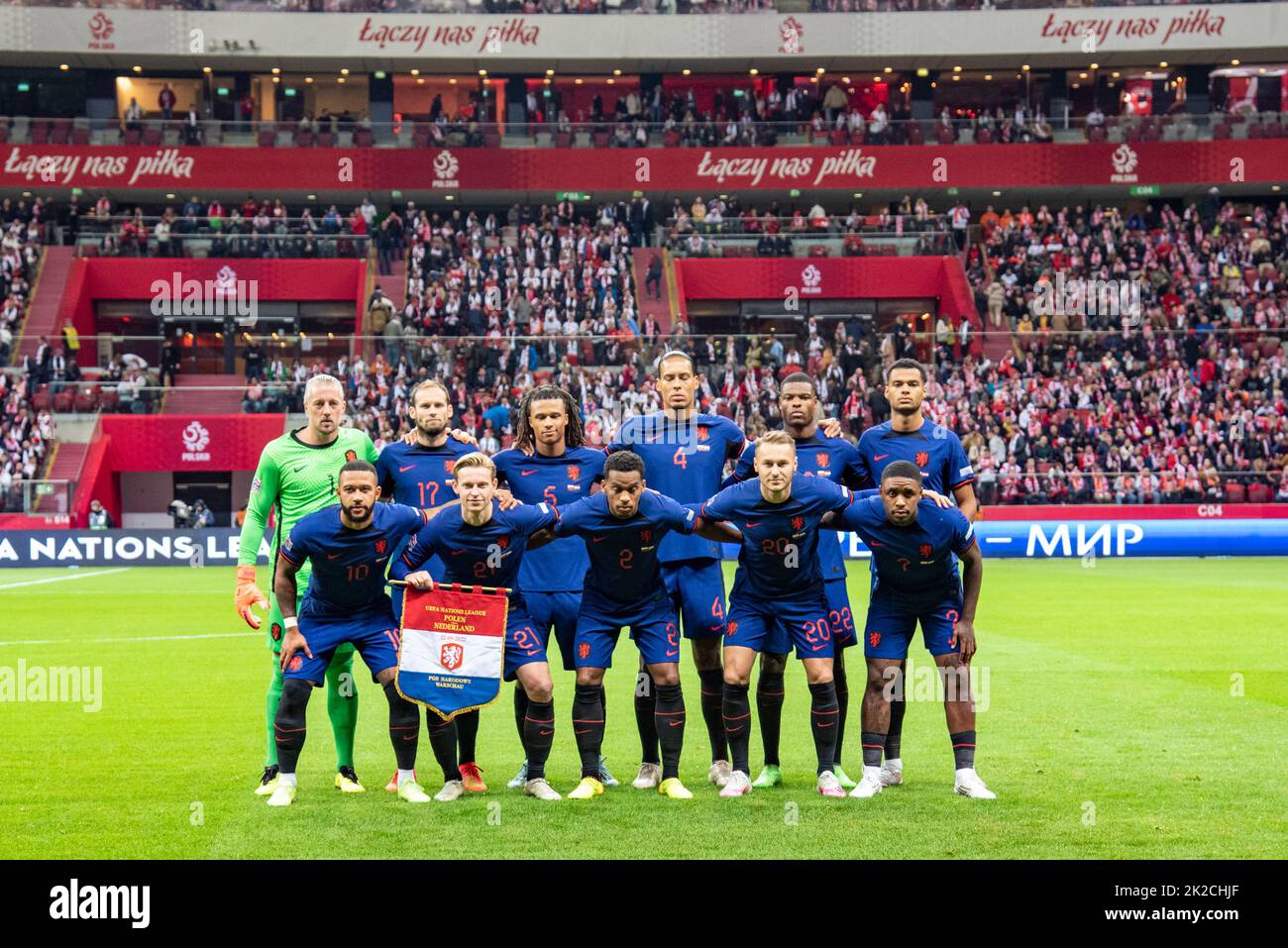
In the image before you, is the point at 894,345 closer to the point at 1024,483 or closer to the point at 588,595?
the point at 1024,483

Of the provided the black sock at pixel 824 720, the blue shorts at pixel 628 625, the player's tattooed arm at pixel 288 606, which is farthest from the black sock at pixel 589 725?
the player's tattooed arm at pixel 288 606

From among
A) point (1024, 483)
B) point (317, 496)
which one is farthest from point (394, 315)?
point (317, 496)

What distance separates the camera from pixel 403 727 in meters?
8.52

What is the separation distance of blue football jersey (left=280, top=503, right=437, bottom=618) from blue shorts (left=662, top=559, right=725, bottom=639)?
1.65 metres

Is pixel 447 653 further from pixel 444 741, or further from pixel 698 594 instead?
pixel 698 594

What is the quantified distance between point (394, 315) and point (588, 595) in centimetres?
3402

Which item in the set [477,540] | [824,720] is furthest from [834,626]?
[477,540]

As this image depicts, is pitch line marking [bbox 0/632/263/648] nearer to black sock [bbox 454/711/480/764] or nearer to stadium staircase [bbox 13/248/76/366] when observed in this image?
black sock [bbox 454/711/480/764]

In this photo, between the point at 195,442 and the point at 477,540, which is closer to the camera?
the point at 477,540

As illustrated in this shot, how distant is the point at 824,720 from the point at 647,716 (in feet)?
3.76

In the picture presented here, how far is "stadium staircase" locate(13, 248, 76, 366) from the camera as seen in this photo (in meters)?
43.3

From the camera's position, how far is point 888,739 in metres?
9.07

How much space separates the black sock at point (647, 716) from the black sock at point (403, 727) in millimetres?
1422

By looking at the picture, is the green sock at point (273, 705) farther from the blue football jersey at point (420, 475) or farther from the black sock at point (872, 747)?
the black sock at point (872, 747)
